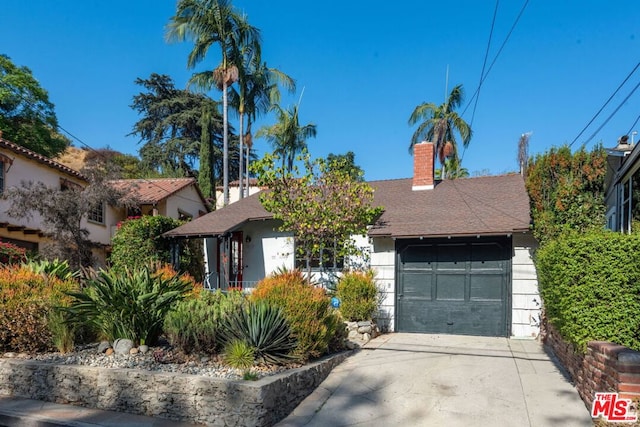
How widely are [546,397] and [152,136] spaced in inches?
1714

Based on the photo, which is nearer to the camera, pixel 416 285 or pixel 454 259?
pixel 454 259

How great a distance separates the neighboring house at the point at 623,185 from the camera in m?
8.25

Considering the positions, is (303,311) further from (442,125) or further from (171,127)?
(171,127)

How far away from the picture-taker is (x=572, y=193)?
8.75 metres

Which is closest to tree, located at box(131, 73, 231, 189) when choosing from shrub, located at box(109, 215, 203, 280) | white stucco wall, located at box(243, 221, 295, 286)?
shrub, located at box(109, 215, 203, 280)

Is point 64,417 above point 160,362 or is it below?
below

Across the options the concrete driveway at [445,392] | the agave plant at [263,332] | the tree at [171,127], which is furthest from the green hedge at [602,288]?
the tree at [171,127]

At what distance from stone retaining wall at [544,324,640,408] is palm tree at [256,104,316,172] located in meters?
23.6

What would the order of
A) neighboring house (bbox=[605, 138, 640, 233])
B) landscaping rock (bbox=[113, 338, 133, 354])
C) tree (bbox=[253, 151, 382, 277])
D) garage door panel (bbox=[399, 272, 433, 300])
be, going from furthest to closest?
tree (bbox=[253, 151, 382, 277]) → garage door panel (bbox=[399, 272, 433, 300]) → neighboring house (bbox=[605, 138, 640, 233]) → landscaping rock (bbox=[113, 338, 133, 354])

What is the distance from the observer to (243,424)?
530 centimetres

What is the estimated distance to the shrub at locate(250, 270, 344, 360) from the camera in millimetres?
6785

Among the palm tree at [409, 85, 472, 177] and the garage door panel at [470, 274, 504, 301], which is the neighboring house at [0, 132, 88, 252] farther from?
the palm tree at [409, 85, 472, 177]

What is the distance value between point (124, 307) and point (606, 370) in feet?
22.1

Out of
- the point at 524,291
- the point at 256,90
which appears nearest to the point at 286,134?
the point at 256,90
